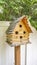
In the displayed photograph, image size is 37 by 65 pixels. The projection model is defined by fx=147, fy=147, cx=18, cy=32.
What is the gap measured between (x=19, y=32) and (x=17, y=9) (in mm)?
356

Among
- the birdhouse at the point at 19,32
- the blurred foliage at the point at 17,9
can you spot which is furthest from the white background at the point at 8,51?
the birdhouse at the point at 19,32

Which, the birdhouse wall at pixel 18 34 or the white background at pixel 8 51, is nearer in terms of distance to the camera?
the birdhouse wall at pixel 18 34

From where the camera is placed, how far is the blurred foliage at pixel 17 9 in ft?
6.87

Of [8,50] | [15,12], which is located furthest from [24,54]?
[15,12]

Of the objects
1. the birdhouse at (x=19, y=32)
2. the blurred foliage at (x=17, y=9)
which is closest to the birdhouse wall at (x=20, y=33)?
the birdhouse at (x=19, y=32)

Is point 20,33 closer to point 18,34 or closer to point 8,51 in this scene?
point 18,34

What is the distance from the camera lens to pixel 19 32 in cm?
193

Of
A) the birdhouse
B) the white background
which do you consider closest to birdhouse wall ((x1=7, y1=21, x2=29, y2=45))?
the birdhouse

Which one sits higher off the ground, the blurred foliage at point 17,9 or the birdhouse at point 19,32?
the blurred foliage at point 17,9

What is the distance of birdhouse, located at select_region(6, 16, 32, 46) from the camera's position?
6.16 ft

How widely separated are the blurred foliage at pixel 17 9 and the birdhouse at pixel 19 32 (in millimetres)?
241

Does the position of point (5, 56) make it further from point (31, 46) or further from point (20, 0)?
point (20, 0)

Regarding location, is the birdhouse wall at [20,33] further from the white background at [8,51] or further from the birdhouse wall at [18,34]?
the white background at [8,51]

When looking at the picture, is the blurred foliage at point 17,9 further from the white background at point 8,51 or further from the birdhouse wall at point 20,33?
the birdhouse wall at point 20,33
